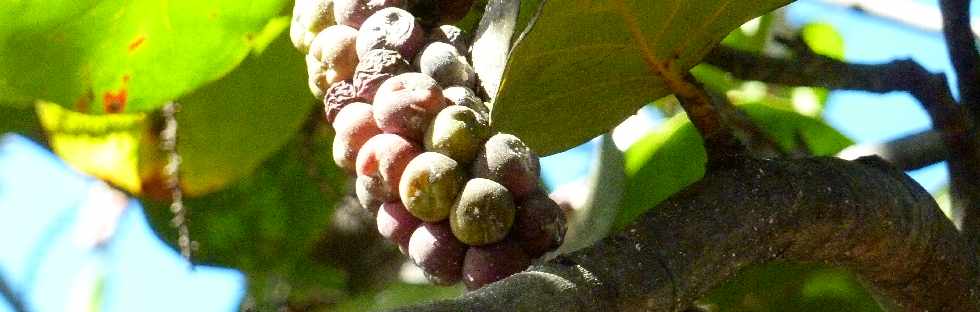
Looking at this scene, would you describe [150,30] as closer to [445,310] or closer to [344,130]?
[344,130]

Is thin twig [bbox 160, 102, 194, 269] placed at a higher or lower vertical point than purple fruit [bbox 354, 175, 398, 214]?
lower

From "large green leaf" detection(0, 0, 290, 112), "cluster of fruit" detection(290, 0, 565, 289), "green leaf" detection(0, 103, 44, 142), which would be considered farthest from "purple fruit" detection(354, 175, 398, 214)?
"green leaf" detection(0, 103, 44, 142)

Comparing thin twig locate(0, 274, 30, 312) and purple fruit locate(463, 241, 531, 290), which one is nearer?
purple fruit locate(463, 241, 531, 290)

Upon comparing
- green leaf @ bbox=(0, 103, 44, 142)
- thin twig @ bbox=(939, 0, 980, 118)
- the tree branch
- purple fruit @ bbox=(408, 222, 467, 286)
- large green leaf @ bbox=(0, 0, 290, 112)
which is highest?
purple fruit @ bbox=(408, 222, 467, 286)

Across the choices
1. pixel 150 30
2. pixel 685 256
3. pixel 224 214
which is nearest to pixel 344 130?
pixel 685 256

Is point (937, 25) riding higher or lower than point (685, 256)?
lower

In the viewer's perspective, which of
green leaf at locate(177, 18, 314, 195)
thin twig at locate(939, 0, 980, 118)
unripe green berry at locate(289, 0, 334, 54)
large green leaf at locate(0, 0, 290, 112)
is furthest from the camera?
green leaf at locate(177, 18, 314, 195)

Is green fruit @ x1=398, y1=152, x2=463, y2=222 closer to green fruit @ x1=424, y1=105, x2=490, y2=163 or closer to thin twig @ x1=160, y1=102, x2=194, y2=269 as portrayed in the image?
green fruit @ x1=424, y1=105, x2=490, y2=163
